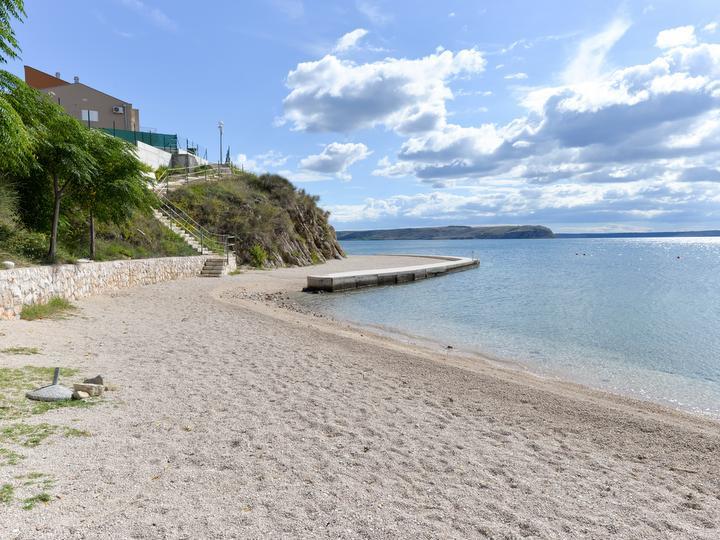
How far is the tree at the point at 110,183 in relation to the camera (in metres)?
17.6

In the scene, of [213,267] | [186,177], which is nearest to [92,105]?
[186,177]

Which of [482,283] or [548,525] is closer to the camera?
[548,525]

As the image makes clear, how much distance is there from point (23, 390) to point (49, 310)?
722cm

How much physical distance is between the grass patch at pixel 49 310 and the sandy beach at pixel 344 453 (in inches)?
52.7

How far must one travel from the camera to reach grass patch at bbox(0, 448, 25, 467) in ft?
14.2

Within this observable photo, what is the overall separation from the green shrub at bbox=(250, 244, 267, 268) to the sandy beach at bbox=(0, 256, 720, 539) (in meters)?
25.1

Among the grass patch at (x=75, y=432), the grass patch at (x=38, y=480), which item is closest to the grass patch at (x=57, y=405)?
the grass patch at (x=75, y=432)

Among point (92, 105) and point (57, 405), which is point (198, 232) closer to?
point (92, 105)

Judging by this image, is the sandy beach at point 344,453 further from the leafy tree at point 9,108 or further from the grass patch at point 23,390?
the leafy tree at point 9,108

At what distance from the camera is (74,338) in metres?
10.3

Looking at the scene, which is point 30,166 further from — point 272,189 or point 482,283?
point 272,189

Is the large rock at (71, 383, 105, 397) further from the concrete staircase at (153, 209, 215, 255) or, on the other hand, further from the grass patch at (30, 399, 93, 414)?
the concrete staircase at (153, 209, 215, 255)

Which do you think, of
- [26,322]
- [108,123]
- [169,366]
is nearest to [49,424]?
[169,366]

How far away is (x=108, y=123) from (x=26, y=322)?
45.1 metres
